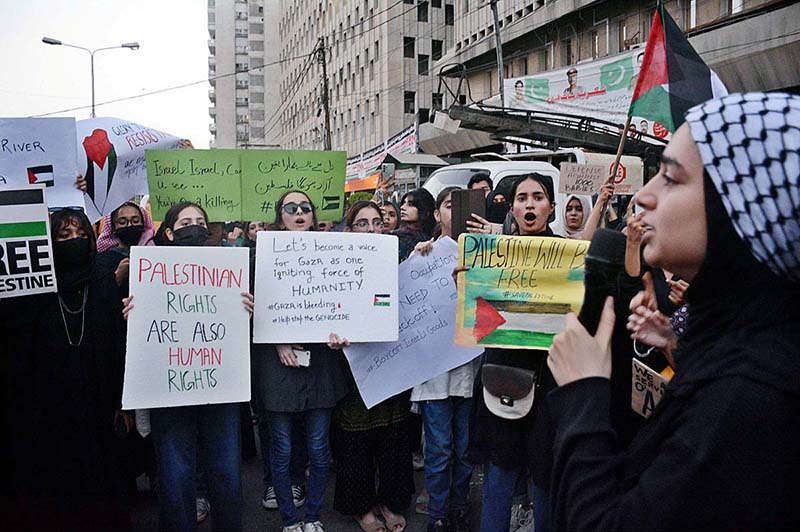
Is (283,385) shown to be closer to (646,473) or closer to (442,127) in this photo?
(646,473)

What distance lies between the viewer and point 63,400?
135 inches

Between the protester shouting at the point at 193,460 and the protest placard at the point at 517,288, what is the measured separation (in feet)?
4.21

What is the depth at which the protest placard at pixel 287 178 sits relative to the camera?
4.62 metres

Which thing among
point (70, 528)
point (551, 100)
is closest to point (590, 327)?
point (70, 528)

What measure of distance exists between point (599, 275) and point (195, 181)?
140 inches

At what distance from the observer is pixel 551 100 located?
19.5 meters

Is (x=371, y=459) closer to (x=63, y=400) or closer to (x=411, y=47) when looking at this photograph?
(x=63, y=400)

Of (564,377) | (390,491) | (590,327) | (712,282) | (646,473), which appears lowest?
(390,491)

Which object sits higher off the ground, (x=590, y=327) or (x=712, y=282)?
(x=712, y=282)

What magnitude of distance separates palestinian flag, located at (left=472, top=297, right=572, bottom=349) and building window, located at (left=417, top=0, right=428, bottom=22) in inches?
1841

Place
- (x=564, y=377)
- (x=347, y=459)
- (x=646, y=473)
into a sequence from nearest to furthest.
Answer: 1. (x=646, y=473)
2. (x=564, y=377)
3. (x=347, y=459)

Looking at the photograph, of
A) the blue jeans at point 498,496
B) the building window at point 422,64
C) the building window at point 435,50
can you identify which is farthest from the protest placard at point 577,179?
the building window at point 435,50

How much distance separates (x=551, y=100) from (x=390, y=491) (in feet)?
56.0

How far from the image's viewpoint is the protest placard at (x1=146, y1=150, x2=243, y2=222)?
14.7 ft
